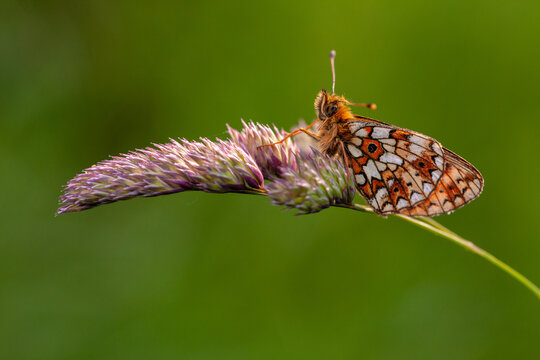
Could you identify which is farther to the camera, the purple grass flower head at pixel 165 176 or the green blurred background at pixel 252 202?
the green blurred background at pixel 252 202

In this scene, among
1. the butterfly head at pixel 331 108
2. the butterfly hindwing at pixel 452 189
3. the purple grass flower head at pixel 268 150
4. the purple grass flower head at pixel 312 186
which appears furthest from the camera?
the butterfly head at pixel 331 108

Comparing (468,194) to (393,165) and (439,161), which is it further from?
(393,165)

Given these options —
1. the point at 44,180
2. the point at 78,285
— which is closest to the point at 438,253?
the point at 78,285

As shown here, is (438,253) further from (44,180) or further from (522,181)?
(44,180)

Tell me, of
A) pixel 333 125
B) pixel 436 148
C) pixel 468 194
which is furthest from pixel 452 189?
pixel 333 125

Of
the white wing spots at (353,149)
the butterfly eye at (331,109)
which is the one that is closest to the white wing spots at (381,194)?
the white wing spots at (353,149)

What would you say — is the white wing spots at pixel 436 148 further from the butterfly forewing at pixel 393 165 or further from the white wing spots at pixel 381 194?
the white wing spots at pixel 381 194
